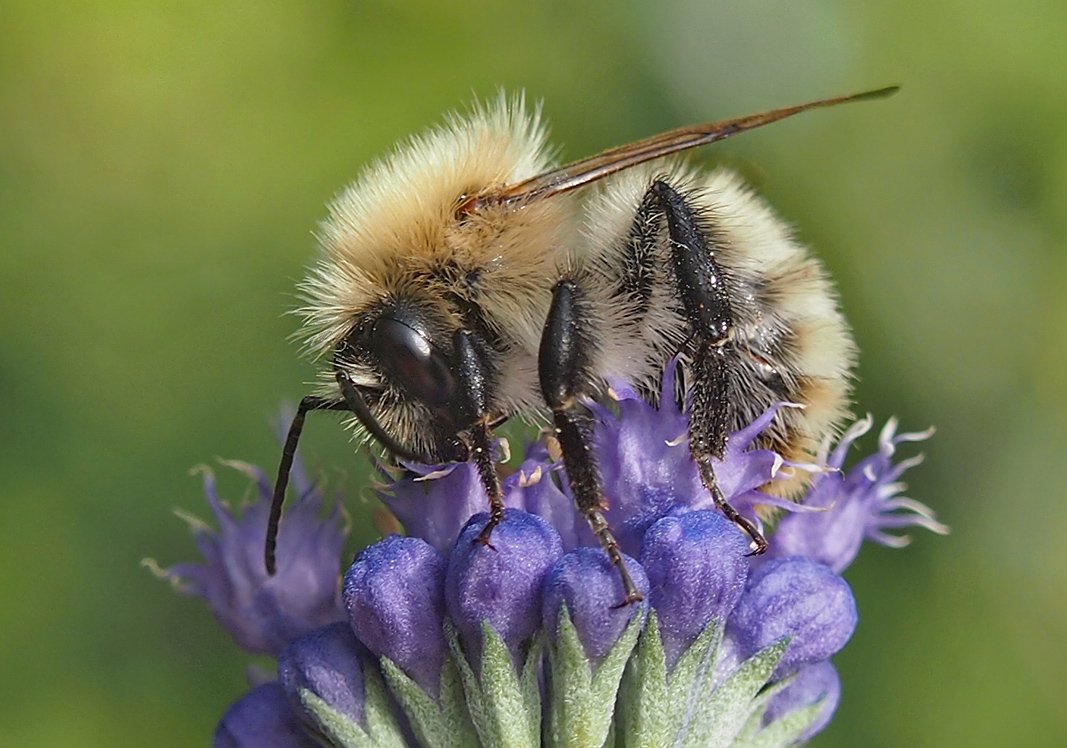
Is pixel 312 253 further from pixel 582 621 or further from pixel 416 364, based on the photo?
pixel 582 621

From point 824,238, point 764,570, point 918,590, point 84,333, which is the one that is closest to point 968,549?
point 918,590

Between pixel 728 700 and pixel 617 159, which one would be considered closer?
pixel 728 700

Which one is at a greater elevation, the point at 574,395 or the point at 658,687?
the point at 574,395

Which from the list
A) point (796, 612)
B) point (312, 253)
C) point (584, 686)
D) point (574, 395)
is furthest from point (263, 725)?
point (312, 253)

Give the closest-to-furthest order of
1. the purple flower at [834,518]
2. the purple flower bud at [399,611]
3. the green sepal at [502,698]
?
the green sepal at [502,698]
the purple flower bud at [399,611]
the purple flower at [834,518]

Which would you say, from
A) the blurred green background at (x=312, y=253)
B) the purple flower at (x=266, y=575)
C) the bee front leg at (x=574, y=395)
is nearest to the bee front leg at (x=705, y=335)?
the bee front leg at (x=574, y=395)

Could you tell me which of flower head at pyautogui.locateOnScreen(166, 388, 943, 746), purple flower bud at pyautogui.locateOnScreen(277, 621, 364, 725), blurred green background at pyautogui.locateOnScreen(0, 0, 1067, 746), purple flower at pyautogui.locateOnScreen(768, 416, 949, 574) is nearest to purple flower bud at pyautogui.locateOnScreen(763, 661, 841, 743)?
flower head at pyautogui.locateOnScreen(166, 388, 943, 746)

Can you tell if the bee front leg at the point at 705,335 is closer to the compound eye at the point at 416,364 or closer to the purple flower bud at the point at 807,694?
the purple flower bud at the point at 807,694

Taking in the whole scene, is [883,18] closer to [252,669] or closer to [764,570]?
[764,570]
